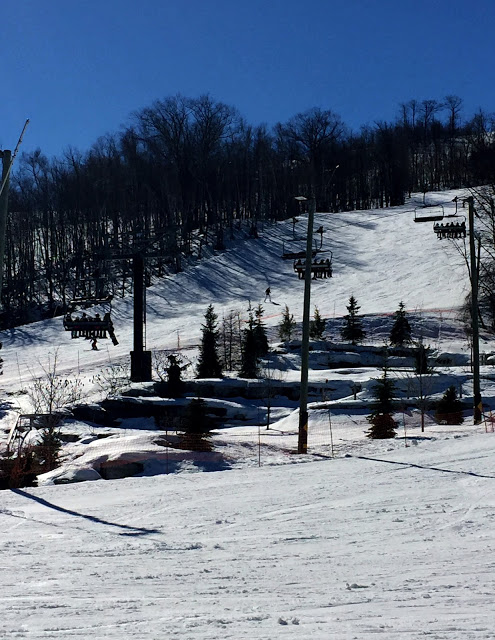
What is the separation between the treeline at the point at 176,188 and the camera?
71.6 meters

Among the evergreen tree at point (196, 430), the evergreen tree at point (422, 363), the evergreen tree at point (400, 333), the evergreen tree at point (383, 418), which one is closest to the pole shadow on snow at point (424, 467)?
the evergreen tree at point (196, 430)

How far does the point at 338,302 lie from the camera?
5450cm

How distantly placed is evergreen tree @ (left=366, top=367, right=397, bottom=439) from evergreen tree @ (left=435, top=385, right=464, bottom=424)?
5.89ft

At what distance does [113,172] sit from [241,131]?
17403mm

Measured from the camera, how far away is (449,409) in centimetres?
2569

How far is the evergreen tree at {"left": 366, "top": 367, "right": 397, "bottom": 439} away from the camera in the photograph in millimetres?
22016

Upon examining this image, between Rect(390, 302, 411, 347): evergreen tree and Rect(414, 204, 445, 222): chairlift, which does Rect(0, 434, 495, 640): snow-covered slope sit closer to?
Rect(390, 302, 411, 347): evergreen tree

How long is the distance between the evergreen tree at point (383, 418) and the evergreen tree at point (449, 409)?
179 centimetres

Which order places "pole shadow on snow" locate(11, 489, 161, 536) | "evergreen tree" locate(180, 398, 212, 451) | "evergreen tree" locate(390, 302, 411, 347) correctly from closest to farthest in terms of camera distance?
"pole shadow on snow" locate(11, 489, 161, 536), "evergreen tree" locate(180, 398, 212, 451), "evergreen tree" locate(390, 302, 411, 347)

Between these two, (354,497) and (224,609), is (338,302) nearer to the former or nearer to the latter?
(354,497)

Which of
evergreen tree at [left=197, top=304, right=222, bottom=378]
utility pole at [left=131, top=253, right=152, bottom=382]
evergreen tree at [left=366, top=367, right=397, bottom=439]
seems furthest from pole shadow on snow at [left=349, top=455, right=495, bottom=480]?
evergreen tree at [left=197, top=304, right=222, bottom=378]

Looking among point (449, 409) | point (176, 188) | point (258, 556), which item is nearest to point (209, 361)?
point (449, 409)

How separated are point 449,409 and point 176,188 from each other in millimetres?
61125

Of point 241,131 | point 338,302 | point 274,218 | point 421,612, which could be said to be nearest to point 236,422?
point 421,612
